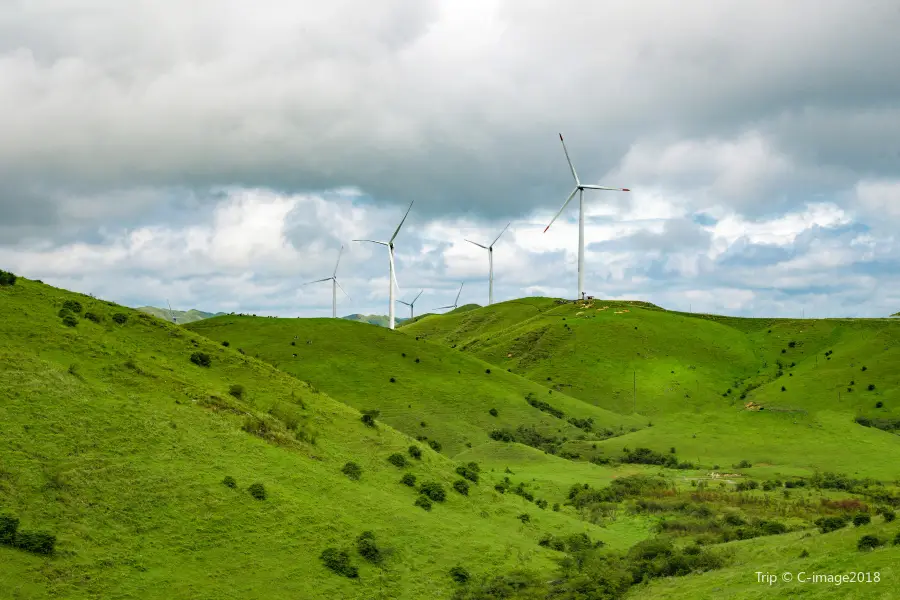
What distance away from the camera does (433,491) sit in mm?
60969

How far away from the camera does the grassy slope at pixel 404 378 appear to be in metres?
123

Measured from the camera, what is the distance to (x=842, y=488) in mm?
86500

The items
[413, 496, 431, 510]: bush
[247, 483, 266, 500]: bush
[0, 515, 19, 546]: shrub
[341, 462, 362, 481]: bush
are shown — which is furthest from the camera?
[341, 462, 362, 481]: bush

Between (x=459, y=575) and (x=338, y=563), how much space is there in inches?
331

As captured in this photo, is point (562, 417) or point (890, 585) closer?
point (890, 585)

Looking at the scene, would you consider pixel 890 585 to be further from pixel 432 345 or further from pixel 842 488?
pixel 432 345

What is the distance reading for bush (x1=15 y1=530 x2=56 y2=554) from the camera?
125ft

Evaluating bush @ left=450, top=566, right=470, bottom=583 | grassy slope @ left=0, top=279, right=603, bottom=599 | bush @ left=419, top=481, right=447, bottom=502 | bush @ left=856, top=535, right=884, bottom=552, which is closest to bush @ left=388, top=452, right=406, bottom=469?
grassy slope @ left=0, top=279, right=603, bottom=599

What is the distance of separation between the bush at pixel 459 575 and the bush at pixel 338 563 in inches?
267

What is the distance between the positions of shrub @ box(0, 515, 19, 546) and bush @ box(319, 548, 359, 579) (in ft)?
56.0

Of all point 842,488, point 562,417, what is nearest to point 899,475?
point 842,488

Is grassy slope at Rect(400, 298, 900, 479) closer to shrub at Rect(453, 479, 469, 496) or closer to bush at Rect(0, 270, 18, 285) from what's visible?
shrub at Rect(453, 479, 469, 496)

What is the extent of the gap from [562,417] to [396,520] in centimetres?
8891

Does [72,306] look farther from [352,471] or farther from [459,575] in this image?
[459,575]
